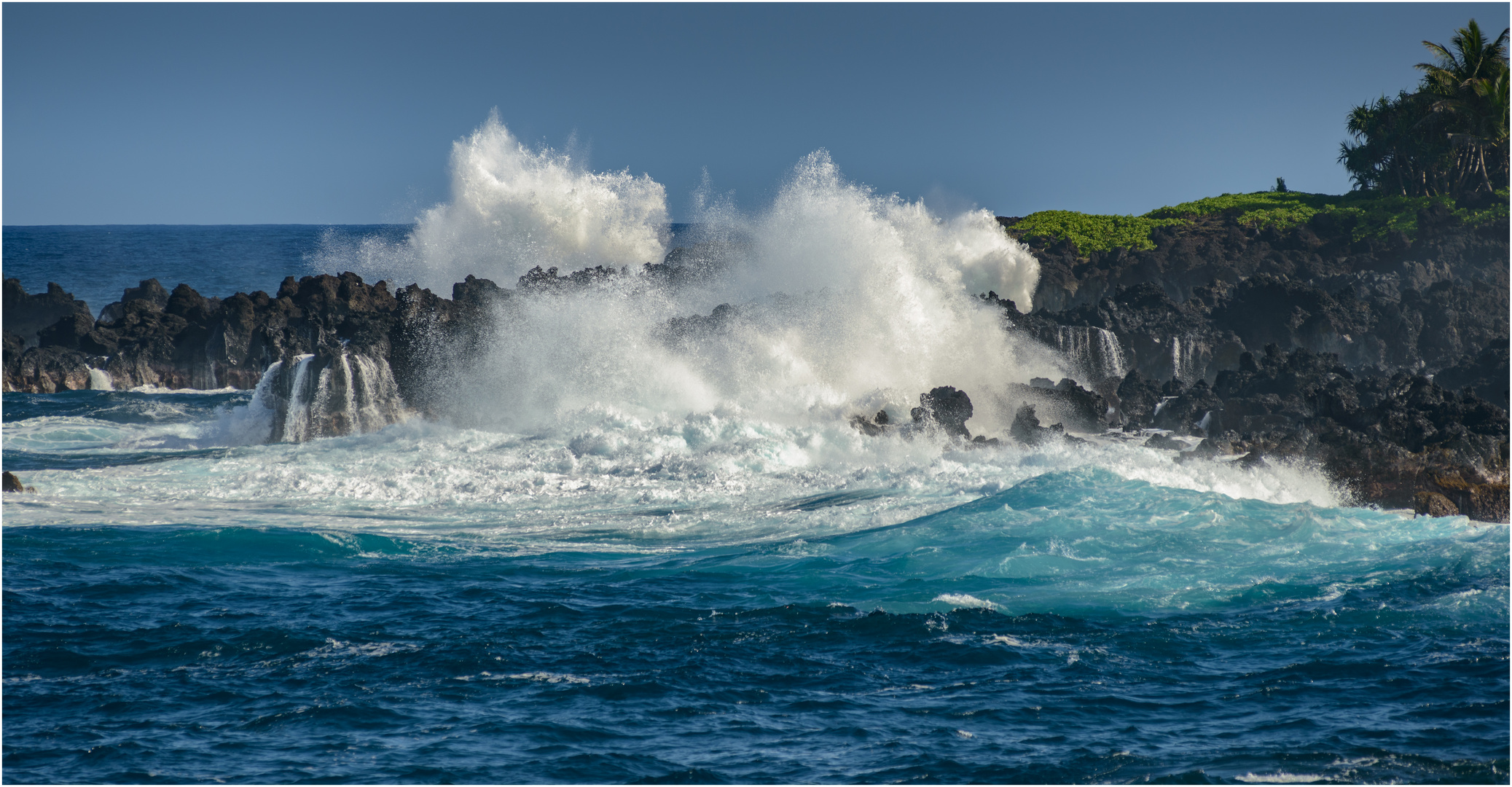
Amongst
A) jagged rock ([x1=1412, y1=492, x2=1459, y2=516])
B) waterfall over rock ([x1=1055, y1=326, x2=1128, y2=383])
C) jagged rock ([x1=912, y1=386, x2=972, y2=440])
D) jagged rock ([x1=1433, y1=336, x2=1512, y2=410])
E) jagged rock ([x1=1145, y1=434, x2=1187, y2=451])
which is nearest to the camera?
jagged rock ([x1=1412, y1=492, x2=1459, y2=516])

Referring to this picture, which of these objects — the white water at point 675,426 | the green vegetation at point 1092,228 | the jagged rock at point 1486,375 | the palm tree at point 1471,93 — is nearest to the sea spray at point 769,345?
the white water at point 675,426

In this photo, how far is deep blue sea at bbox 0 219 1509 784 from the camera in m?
6.94

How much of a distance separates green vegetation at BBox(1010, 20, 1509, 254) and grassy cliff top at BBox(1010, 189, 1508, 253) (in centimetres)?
6

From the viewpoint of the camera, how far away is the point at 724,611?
1020 cm

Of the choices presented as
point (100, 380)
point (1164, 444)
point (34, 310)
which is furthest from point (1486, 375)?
point (34, 310)

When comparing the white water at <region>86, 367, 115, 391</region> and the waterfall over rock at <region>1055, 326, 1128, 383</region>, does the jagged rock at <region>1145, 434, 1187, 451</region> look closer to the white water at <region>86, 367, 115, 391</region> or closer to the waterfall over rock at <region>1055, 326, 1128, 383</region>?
the waterfall over rock at <region>1055, 326, 1128, 383</region>

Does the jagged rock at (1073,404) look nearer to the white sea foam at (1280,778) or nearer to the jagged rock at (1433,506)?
the jagged rock at (1433,506)

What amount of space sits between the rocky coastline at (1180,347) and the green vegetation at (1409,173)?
257 centimetres

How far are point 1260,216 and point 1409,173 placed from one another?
701 centimetres

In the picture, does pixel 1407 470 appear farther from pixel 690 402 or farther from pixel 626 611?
pixel 690 402

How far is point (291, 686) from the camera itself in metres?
A: 8.16

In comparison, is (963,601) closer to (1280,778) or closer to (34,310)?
(1280,778)

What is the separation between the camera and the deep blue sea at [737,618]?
22.8ft

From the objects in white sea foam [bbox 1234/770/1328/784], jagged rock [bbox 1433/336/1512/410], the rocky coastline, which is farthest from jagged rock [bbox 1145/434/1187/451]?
white sea foam [bbox 1234/770/1328/784]
